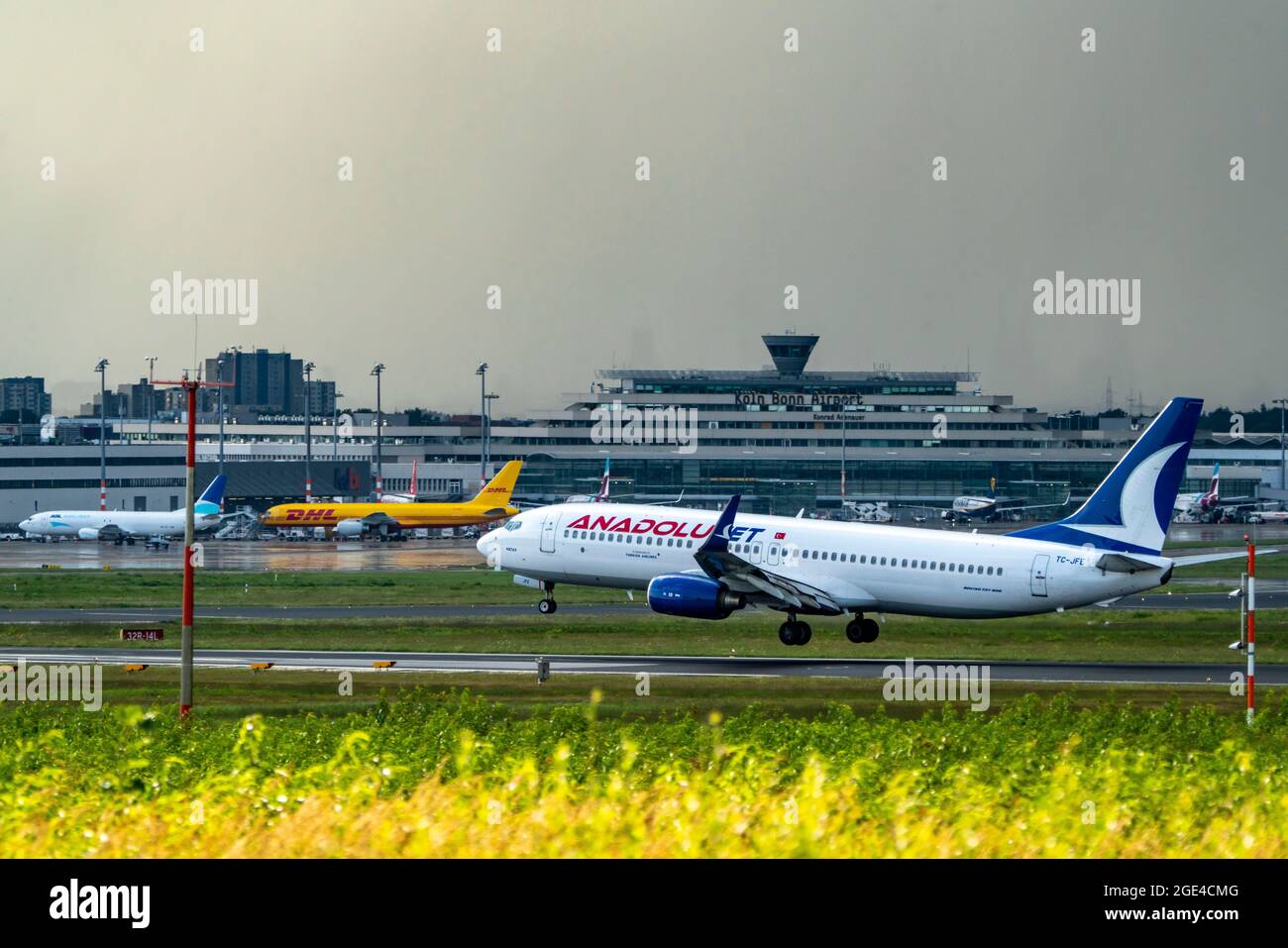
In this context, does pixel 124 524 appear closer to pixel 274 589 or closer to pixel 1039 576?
pixel 274 589

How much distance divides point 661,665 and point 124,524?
11159cm

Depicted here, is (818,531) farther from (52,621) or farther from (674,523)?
(52,621)

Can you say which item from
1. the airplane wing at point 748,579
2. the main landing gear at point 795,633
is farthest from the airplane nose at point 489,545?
the main landing gear at point 795,633

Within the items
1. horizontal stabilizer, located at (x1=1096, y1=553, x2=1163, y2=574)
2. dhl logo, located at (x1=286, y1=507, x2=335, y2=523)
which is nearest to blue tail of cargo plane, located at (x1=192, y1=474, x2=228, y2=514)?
dhl logo, located at (x1=286, y1=507, x2=335, y2=523)

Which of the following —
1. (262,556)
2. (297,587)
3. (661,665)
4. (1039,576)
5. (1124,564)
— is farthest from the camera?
(262,556)

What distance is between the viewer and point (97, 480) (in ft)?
633

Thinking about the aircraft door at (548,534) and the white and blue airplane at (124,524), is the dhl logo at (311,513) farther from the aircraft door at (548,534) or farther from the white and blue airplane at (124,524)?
the aircraft door at (548,534)

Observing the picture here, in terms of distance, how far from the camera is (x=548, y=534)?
6900 cm

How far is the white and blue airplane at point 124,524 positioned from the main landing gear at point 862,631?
95.6m

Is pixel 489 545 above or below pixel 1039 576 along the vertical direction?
above

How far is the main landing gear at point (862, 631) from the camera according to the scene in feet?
208

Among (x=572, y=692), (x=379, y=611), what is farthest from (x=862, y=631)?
(x=379, y=611)

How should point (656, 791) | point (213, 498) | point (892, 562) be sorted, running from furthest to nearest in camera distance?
point (213, 498) → point (892, 562) → point (656, 791)

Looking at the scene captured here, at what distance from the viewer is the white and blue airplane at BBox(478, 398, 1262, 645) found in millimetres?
58312
